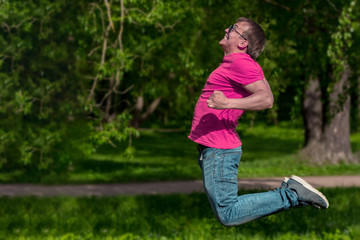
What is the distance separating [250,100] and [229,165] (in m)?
0.48

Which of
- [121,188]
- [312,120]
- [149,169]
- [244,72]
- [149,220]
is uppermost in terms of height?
[244,72]

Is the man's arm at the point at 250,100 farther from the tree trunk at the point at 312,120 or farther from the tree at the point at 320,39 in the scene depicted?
the tree trunk at the point at 312,120

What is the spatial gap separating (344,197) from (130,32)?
5.22 metres

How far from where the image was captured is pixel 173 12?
10.2 meters

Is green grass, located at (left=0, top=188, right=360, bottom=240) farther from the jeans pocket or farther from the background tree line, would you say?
the jeans pocket

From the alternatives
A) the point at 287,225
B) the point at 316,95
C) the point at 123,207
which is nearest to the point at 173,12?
the point at 123,207

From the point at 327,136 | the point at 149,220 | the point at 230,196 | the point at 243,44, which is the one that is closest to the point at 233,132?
the point at 230,196

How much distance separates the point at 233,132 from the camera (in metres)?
2.67

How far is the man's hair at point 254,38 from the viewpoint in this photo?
8.55 feet

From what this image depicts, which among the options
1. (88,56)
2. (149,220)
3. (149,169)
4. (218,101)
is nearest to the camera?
(218,101)

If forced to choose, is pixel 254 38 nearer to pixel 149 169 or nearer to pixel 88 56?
pixel 88 56

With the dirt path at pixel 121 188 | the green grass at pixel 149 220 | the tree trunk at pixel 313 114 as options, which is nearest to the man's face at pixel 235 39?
the green grass at pixel 149 220

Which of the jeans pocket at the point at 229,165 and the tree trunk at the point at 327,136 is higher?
the jeans pocket at the point at 229,165

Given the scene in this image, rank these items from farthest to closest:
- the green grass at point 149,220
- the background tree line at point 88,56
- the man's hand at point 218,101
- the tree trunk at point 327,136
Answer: the tree trunk at point 327,136
the background tree line at point 88,56
the green grass at point 149,220
the man's hand at point 218,101
